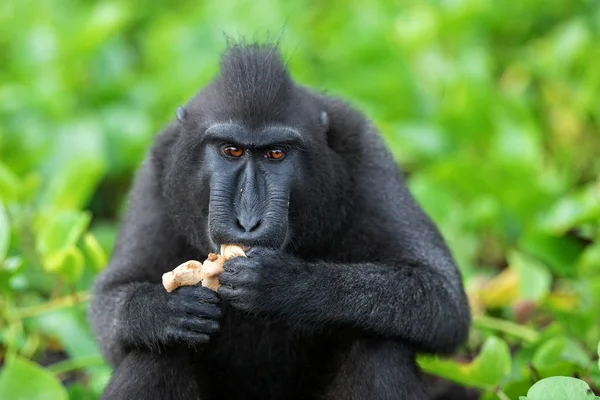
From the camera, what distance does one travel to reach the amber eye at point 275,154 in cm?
614

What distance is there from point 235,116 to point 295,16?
25.2 feet

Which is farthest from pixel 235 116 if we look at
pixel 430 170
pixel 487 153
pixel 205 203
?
pixel 487 153

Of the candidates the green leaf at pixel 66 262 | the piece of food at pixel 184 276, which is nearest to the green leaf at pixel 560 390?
the piece of food at pixel 184 276

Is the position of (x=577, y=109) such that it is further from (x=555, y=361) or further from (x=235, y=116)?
(x=235, y=116)

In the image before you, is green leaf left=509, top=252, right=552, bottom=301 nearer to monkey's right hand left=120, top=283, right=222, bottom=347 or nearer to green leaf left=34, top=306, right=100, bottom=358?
monkey's right hand left=120, top=283, right=222, bottom=347

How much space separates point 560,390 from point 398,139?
5390 mm

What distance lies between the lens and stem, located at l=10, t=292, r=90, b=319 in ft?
25.8

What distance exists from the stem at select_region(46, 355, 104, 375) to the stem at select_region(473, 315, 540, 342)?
2.93 metres

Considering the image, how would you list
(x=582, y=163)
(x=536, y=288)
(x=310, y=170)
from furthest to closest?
(x=582, y=163) → (x=536, y=288) → (x=310, y=170)

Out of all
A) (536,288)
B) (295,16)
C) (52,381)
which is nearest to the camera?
(52,381)

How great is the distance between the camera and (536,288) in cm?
822

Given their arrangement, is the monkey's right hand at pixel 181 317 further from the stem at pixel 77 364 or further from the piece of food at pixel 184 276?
the stem at pixel 77 364

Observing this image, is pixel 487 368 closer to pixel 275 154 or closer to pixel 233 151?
pixel 275 154

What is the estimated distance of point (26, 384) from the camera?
19.3ft
